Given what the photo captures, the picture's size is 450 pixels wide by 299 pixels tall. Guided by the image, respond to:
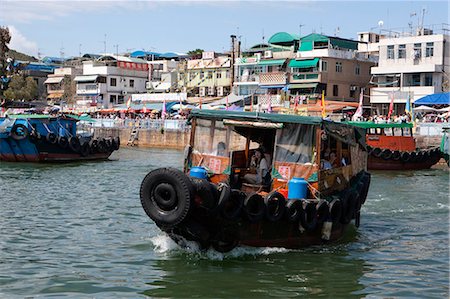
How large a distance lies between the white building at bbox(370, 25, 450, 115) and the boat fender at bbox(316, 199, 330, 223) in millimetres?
29496

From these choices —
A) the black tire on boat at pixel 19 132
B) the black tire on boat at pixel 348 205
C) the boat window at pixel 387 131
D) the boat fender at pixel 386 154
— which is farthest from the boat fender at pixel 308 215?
the black tire on boat at pixel 19 132

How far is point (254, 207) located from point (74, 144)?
20296 mm

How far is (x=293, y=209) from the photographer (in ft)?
33.8

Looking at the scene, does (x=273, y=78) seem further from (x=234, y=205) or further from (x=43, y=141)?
(x=234, y=205)

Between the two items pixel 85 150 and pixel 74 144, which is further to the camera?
A: pixel 85 150

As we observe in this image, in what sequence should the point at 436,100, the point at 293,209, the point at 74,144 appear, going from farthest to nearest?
1. the point at 436,100
2. the point at 74,144
3. the point at 293,209

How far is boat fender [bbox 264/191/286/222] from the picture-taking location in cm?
1007

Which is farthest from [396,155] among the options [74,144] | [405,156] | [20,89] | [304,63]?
[20,89]

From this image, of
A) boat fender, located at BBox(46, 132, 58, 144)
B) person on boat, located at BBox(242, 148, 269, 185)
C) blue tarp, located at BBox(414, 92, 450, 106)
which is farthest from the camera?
blue tarp, located at BBox(414, 92, 450, 106)

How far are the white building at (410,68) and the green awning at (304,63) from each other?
4.28 m

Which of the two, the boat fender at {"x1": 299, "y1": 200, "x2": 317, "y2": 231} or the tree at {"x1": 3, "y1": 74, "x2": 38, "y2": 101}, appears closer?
the boat fender at {"x1": 299, "y1": 200, "x2": 317, "y2": 231}

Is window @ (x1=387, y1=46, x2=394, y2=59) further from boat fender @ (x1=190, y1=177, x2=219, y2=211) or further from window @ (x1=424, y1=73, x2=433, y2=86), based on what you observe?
boat fender @ (x1=190, y1=177, x2=219, y2=211)

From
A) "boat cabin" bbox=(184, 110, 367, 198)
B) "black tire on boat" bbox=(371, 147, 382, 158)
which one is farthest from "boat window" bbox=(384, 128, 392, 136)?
"boat cabin" bbox=(184, 110, 367, 198)

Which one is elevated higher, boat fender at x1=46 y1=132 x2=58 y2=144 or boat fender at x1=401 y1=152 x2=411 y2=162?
boat fender at x1=46 y1=132 x2=58 y2=144
